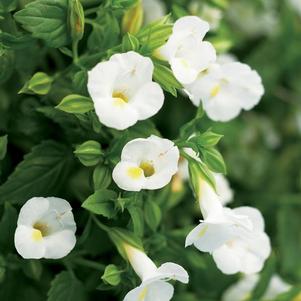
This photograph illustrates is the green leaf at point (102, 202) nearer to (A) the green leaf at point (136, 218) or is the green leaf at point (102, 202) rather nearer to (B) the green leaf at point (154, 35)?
(A) the green leaf at point (136, 218)

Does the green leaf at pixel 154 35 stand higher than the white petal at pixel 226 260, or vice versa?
the green leaf at pixel 154 35

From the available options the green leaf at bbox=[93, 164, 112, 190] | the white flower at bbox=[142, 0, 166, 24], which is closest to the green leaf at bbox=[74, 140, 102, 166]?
the green leaf at bbox=[93, 164, 112, 190]

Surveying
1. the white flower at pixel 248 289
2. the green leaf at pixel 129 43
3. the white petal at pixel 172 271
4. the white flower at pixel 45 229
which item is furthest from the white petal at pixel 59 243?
the white flower at pixel 248 289

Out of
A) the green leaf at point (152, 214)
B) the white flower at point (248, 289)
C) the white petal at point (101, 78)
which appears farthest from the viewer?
the white flower at point (248, 289)

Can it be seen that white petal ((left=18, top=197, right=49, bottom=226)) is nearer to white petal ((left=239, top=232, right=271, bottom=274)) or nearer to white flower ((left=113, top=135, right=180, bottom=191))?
white flower ((left=113, top=135, right=180, bottom=191))

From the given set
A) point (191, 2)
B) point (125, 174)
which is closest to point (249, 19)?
point (191, 2)

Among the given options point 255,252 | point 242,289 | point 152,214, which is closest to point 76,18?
point 152,214
